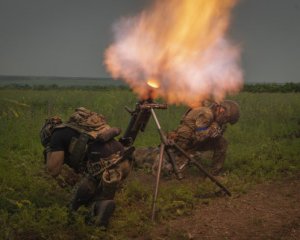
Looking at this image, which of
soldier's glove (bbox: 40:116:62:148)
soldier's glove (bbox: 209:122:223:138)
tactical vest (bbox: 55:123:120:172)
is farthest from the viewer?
soldier's glove (bbox: 209:122:223:138)

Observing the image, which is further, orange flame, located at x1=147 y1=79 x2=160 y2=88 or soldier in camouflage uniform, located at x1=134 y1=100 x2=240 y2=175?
soldier in camouflage uniform, located at x1=134 y1=100 x2=240 y2=175

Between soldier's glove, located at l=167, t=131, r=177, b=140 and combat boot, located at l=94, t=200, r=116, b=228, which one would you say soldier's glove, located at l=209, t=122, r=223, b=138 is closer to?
soldier's glove, located at l=167, t=131, r=177, b=140

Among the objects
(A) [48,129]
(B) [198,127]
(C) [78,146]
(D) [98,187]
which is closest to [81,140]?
(C) [78,146]

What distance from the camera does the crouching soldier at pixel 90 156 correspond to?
252 inches

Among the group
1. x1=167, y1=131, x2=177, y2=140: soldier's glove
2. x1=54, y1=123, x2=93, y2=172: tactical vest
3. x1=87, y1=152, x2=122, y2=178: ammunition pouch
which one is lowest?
x1=87, y1=152, x2=122, y2=178: ammunition pouch

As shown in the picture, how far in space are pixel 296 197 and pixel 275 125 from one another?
7574 millimetres

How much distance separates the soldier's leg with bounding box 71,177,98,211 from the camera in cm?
648

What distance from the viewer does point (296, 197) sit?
8156 mm

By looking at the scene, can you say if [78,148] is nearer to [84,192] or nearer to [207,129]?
[84,192]

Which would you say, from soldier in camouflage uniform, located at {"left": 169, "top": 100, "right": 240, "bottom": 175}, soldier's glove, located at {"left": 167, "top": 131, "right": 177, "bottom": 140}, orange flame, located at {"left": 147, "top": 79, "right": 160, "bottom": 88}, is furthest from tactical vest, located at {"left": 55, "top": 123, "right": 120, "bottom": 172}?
soldier in camouflage uniform, located at {"left": 169, "top": 100, "right": 240, "bottom": 175}

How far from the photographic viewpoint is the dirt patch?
6363 millimetres

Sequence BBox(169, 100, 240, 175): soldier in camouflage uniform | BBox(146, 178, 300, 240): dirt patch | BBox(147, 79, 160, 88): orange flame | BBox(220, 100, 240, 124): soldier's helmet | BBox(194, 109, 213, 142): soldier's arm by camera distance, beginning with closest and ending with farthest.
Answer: BBox(146, 178, 300, 240): dirt patch, BBox(147, 79, 160, 88): orange flame, BBox(194, 109, 213, 142): soldier's arm, BBox(169, 100, 240, 175): soldier in camouflage uniform, BBox(220, 100, 240, 124): soldier's helmet

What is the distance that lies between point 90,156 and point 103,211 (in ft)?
2.86

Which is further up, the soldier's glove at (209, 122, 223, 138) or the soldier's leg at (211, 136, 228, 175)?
the soldier's glove at (209, 122, 223, 138)
